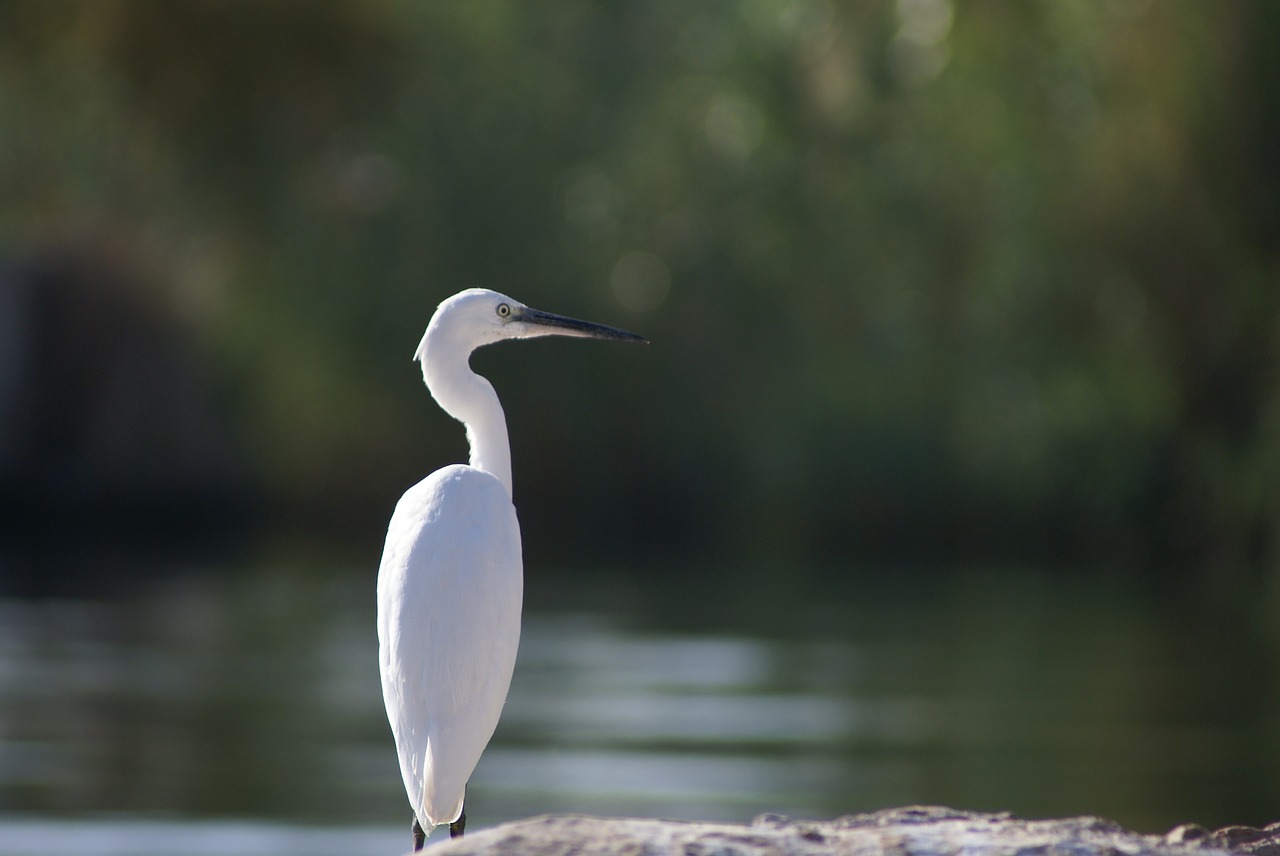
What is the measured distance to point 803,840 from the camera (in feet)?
10.4

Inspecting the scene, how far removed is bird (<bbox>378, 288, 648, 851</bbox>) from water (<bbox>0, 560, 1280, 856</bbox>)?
383cm

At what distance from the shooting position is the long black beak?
15.1 feet

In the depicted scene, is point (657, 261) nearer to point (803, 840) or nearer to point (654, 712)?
point (654, 712)

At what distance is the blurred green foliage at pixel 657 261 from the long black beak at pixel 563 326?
38.1ft

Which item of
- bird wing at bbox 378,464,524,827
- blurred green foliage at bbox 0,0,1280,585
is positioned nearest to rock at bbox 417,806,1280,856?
bird wing at bbox 378,464,524,827

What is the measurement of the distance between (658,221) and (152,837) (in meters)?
13.5

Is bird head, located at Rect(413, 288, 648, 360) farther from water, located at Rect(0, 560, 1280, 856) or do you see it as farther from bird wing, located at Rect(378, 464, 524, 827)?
water, located at Rect(0, 560, 1280, 856)

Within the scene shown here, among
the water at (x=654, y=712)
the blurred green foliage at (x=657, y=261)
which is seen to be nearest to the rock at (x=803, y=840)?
the water at (x=654, y=712)

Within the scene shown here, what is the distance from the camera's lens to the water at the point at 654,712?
28.9 ft

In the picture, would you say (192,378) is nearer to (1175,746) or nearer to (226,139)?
(226,139)

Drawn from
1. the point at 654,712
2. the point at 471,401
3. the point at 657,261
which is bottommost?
the point at 471,401

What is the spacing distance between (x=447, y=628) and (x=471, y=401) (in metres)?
0.64

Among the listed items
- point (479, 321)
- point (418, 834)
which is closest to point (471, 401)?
point (479, 321)

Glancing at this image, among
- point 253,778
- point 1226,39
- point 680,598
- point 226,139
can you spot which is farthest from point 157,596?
point 1226,39
